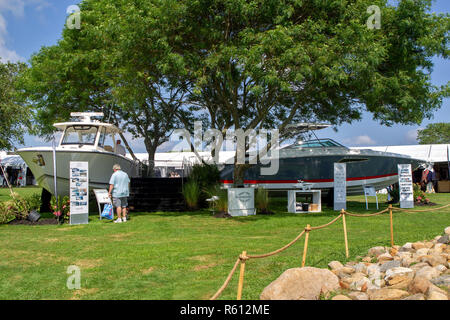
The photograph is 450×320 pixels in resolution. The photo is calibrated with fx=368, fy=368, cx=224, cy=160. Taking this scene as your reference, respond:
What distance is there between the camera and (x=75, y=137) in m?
13.6

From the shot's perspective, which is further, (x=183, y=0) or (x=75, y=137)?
(x=75, y=137)

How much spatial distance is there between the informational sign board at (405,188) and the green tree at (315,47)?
1.83 metres

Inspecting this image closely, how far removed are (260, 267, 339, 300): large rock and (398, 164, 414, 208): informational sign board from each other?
32.9 feet

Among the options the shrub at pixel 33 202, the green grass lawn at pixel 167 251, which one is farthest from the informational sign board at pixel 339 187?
the shrub at pixel 33 202

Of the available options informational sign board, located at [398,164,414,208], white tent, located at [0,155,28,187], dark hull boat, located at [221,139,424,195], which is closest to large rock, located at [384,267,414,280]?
informational sign board, located at [398,164,414,208]

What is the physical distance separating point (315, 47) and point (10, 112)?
16604 millimetres

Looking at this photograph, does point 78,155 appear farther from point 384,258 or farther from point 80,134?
point 384,258

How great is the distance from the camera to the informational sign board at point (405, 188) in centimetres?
1295

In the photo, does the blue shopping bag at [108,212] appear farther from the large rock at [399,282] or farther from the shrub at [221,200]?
the large rock at [399,282]

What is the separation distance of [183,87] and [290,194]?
6438 millimetres

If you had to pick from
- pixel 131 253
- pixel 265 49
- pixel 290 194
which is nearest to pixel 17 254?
pixel 131 253

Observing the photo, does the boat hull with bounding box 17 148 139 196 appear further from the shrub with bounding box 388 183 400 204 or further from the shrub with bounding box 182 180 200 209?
the shrub with bounding box 388 183 400 204

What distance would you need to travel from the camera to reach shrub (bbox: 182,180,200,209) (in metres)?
13.6
